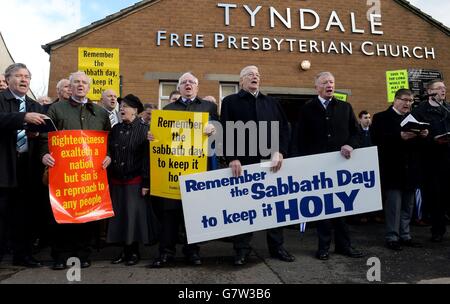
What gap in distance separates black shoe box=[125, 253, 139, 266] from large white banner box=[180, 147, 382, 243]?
0.72 meters

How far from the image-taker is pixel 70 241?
12.1 ft

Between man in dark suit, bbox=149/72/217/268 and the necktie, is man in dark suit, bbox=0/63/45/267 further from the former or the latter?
man in dark suit, bbox=149/72/217/268

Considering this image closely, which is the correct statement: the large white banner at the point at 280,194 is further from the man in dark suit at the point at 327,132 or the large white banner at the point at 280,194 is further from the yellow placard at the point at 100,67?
the yellow placard at the point at 100,67

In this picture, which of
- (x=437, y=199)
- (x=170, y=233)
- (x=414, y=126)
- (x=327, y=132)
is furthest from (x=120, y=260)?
(x=437, y=199)

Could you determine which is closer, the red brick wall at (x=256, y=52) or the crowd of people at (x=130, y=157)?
the crowd of people at (x=130, y=157)

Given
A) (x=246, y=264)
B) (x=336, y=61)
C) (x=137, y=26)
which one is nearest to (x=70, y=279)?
(x=246, y=264)

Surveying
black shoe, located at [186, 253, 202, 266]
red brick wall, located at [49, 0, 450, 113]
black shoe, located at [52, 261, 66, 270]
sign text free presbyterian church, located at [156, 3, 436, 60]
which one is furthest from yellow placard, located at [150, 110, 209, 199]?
sign text free presbyterian church, located at [156, 3, 436, 60]

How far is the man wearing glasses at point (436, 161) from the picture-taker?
4.86 metres

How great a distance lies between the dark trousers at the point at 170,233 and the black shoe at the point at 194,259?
37 mm

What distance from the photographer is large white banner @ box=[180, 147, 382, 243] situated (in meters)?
3.65

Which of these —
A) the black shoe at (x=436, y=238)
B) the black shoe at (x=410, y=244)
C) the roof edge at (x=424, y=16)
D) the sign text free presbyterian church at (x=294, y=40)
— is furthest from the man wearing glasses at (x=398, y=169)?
the roof edge at (x=424, y=16)

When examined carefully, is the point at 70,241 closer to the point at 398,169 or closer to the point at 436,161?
the point at 398,169

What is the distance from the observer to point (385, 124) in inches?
181

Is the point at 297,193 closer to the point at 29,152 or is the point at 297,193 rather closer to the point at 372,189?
the point at 372,189
